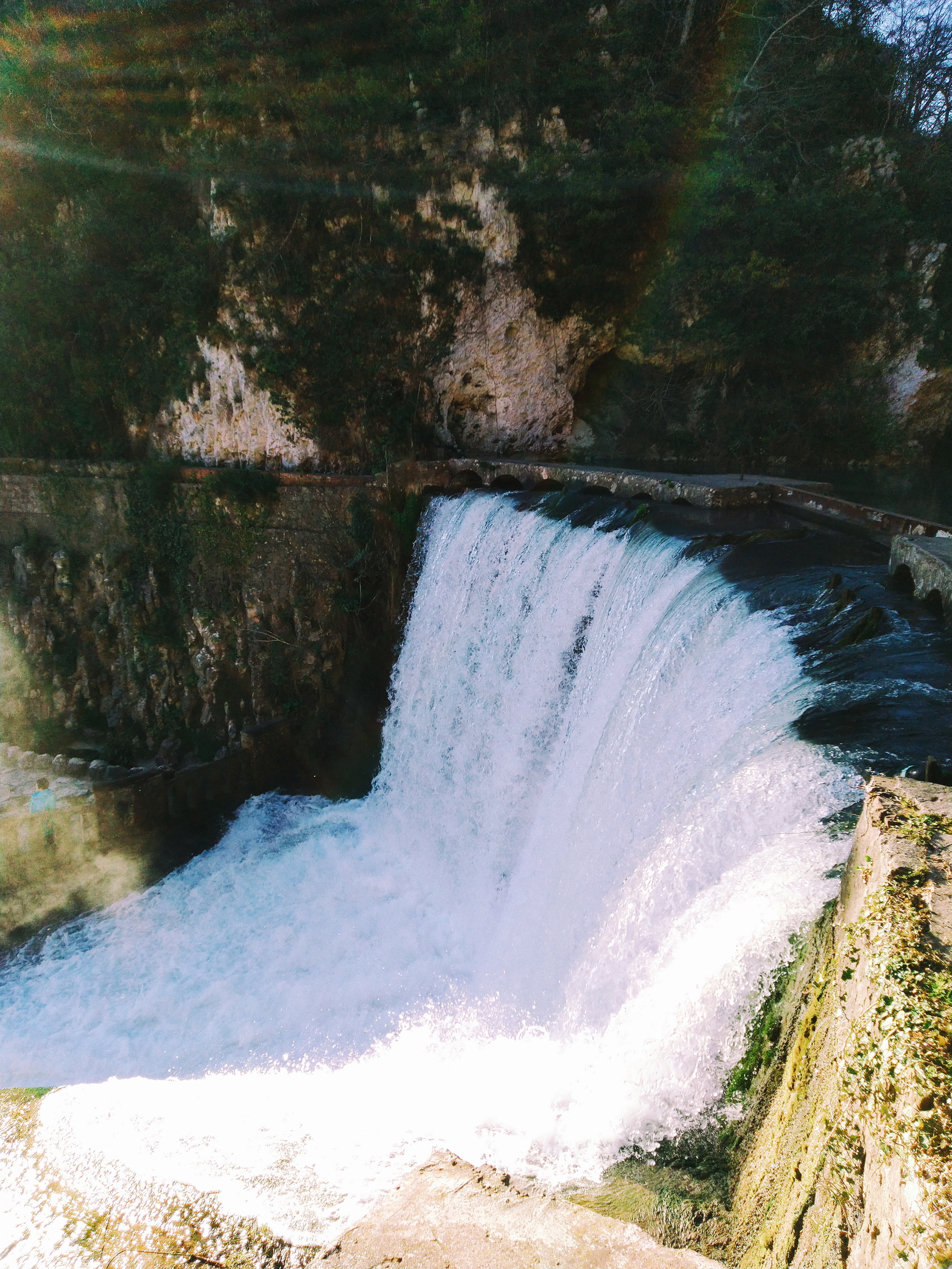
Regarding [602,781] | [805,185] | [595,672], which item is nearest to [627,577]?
[595,672]

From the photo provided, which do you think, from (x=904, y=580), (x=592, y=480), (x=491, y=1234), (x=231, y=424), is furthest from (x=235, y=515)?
(x=491, y=1234)

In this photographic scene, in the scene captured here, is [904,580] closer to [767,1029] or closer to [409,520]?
[767,1029]

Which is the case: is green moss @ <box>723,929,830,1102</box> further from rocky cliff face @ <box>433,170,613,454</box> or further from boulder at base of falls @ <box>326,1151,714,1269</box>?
rocky cliff face @ <box>433,170,613,454</box>

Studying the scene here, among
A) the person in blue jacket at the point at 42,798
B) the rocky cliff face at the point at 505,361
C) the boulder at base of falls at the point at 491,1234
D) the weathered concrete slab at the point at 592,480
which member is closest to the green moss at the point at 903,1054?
the boulder at base of falls at the point at 491,1234

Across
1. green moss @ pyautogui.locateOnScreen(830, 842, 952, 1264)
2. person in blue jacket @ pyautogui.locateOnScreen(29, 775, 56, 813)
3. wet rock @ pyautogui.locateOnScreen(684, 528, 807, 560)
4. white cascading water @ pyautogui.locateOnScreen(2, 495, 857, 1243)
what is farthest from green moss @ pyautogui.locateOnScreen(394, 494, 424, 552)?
green moss @ pyautogui.locateOnScreen(830, 842, 952, 1264)

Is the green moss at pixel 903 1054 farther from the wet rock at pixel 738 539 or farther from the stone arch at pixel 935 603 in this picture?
the wet rock at pixel 738 539

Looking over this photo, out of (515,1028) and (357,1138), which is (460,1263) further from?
(515,1028)

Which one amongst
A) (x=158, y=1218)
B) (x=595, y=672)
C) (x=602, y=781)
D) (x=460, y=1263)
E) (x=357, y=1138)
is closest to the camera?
(x=460, y=1263)
